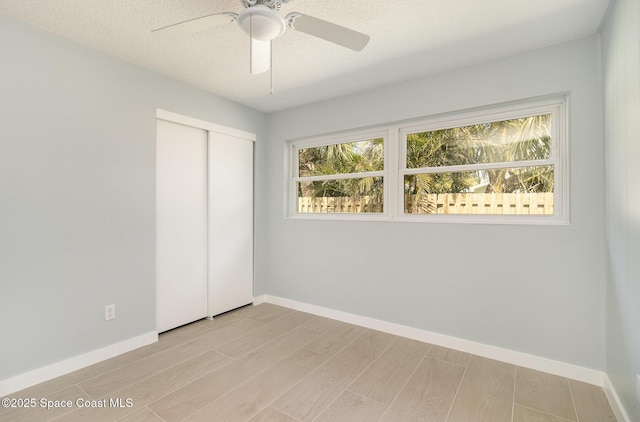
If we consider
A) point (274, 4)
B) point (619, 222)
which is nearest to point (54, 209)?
point (274, 4)

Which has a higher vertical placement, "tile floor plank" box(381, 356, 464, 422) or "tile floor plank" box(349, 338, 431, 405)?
"tile floor plank" box(349, 338, 431, 405)

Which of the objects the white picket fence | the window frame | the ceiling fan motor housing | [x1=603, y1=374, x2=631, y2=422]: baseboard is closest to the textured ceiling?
the ceiling fan motor housing

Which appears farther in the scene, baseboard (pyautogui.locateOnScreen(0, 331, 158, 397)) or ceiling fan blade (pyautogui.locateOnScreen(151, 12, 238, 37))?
baseboard (pyautogui.locateOnScreen(0, 331, 158, 397))

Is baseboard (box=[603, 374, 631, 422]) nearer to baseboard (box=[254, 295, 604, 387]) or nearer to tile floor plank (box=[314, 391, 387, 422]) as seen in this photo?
baseboard (box=[254, 295, 604, 387])

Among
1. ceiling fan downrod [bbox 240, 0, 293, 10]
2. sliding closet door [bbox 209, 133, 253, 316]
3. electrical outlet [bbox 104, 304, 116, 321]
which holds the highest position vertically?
ceiling fan downrod [bbox 240, 0, 293, 10]

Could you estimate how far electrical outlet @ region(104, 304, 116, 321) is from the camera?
2.37 m

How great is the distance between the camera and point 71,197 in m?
2.18

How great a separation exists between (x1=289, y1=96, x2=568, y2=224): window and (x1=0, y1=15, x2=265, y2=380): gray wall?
1.86 m

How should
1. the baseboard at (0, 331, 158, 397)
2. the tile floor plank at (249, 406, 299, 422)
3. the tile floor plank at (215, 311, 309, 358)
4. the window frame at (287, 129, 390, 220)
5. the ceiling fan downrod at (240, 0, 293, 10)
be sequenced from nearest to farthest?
1. the ceiling fan downrod at (240, 0, 293, 10)
2. the tile floor plank at (249, 406, 299, 422)
3. the baseboard at (0, 331, 158, 397)
4. the tile floor plank at (215, 311, 309, 358)
5. the window frame at (287, 129, 390, 220)

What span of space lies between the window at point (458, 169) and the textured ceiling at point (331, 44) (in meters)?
0.50

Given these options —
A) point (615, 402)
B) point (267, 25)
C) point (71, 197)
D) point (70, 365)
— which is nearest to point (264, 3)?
point (267, 25)

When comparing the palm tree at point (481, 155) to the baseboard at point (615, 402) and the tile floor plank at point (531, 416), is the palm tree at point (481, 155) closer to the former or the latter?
the baseboard at point (615, 402)

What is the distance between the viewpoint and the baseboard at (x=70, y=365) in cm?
191

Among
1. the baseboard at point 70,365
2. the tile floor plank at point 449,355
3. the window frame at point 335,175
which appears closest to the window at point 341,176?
the window frame at point 335,175
